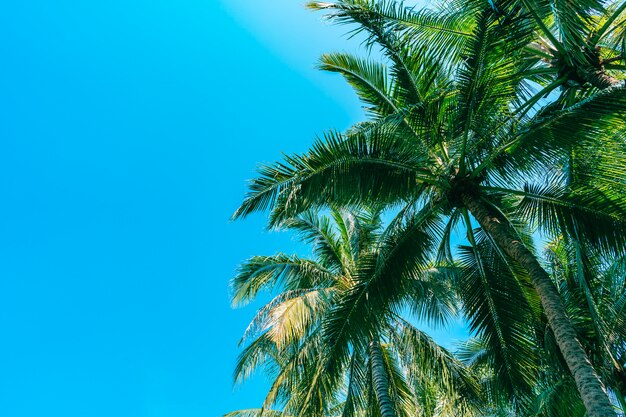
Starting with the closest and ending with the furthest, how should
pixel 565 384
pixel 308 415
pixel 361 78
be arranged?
1. pixel 308 415
2. pixel 361 78
3. pixel 565 384

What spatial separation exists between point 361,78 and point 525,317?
4872 millimetres

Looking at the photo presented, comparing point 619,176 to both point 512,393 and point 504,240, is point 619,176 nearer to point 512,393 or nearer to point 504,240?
point 504,240

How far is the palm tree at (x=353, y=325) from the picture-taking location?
8117mm

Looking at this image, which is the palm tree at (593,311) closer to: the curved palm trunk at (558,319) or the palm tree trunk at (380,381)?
the curved palm trunk at (558,319)

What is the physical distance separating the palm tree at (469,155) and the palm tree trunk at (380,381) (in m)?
2.83

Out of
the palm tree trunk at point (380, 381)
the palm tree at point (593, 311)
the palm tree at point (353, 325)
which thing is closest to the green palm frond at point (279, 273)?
the palm tree at point (353, 325)

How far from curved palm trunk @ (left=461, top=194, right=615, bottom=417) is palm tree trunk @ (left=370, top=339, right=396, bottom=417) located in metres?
4.29

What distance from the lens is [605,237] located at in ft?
23.5

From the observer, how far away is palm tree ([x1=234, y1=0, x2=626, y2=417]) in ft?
23.1

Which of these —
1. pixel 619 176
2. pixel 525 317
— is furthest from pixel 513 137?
pixel 525 317

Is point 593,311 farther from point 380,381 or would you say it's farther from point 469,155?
point 380,381

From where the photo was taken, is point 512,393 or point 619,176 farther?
point 512,393

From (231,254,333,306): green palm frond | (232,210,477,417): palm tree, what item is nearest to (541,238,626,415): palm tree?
(232,210,477,417): palm tree

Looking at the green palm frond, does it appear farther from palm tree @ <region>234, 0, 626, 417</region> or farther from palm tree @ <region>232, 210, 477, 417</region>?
palm tree @ <region>234, 0, 626, 417</region>
